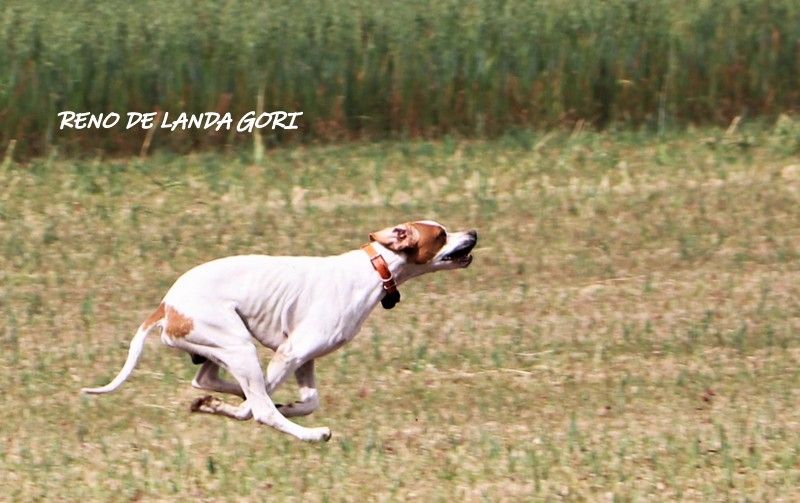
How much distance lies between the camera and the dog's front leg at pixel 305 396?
26.3 ft

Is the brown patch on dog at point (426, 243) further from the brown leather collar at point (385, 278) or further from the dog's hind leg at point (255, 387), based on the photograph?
the dog's hind leg at point (255, 387)

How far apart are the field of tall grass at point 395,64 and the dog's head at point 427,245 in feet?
21.2

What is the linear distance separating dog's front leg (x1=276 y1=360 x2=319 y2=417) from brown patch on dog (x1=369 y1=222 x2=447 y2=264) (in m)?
0.58

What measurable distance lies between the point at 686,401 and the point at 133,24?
6.93 metres

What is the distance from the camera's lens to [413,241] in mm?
7961

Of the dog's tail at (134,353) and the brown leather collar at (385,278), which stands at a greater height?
the brown leather collar at (385,278)

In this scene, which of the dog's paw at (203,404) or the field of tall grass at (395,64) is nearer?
the dog's paw at (203,404)

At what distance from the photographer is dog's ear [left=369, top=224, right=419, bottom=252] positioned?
7.95 meters

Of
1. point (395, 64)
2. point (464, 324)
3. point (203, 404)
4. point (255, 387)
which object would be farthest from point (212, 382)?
point (395, 64)

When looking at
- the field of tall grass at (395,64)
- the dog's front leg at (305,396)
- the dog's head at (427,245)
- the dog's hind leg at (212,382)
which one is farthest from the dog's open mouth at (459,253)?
the field of tall grass at (395,64)

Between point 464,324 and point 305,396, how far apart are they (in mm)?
2718

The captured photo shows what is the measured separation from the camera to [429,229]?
8039 mm

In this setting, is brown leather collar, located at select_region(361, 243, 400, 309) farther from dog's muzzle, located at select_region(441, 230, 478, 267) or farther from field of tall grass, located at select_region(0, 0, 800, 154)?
field of tall grass, located at select_region(0, 0, 800, 154)

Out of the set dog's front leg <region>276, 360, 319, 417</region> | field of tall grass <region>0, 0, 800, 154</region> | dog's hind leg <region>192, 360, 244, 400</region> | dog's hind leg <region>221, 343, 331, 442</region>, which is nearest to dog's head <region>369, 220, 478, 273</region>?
dog's front leg <region>276, 360, 319, 417</region>
